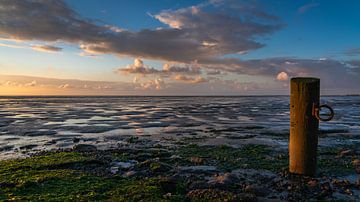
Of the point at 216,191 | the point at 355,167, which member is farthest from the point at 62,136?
the point at 355,167

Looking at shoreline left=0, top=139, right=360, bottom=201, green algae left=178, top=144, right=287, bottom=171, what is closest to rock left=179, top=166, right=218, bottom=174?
shoreline left=0, top=139, right=360, bottom=201

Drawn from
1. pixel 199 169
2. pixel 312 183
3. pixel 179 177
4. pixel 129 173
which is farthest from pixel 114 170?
pixel 312 183

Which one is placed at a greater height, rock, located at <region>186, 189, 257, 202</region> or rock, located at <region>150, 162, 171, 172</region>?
rock, located at <region>186, 189, 257, 202</region>

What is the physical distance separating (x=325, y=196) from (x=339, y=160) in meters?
4.49

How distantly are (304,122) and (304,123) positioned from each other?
0.10 ft

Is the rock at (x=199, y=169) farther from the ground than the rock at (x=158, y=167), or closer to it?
closer to it

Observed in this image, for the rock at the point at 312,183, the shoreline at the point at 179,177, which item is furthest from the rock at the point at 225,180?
the rock at the point at 312,183

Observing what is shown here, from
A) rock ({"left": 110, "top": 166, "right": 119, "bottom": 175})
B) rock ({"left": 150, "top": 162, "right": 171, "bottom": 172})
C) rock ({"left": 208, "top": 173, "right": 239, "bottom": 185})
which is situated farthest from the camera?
rock ({"left": 110, "top": 166, "right": 119, "bottom": 175})

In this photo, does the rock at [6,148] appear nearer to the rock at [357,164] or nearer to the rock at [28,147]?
the rock at [28,147]

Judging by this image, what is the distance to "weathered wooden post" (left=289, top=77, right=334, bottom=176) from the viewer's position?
27.3ft

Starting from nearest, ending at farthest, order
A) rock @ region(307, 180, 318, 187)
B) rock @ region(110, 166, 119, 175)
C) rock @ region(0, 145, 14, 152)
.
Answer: rock @ region(307, 180, 318, 187) → rock @ region(110, 166, 119, 175) → rock @ region(0, 145, 14, 152)

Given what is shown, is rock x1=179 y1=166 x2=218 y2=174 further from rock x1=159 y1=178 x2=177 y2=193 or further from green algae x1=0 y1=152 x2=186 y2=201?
rock x1=159 y1=178 x2=177 y2=193

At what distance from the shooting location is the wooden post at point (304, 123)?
27.3ft

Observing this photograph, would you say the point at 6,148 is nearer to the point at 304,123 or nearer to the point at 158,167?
the point at 158,167
